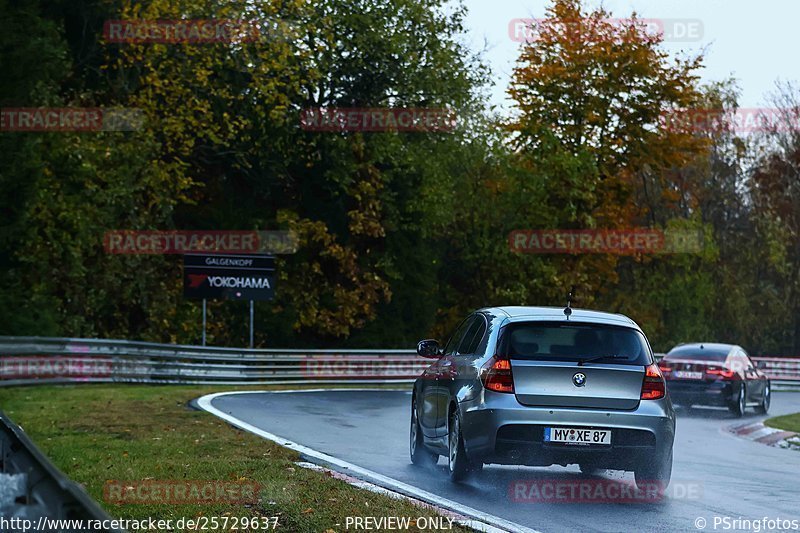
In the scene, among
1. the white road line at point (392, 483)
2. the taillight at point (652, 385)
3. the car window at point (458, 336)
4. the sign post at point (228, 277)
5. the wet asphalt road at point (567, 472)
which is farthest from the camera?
the sign post at point (228, 277)

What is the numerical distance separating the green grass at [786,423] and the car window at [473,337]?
11.4 m

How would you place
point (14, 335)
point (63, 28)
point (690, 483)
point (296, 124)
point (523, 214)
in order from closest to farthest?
Answer: point (690, 483) < point (14, 335) < point (63, 28) < point (296, 124) < point (523, 214)

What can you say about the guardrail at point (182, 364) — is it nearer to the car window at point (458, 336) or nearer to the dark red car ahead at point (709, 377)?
the dark red car ahead at point (709, 377)

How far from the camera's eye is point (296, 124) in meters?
42.3

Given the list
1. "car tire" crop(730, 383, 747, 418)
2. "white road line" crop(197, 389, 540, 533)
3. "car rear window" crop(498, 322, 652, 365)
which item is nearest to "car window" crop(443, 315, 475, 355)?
"car rear window" crop(498, 322, 652, 365)

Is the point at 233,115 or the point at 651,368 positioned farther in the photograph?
the point at 233,115

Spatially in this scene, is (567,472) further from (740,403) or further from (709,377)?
(740,403)

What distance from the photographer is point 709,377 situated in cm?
2572

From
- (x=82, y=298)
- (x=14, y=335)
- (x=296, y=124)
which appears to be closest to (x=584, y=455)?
(x=14, y=335)

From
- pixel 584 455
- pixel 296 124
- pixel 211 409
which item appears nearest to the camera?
pixel 584 455

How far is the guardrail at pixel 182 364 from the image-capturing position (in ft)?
87.4

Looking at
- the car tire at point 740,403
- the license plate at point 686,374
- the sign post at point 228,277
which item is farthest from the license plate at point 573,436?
the sign post at point 228,277

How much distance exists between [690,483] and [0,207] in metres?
16.3

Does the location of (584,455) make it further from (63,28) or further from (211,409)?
(63,28)
